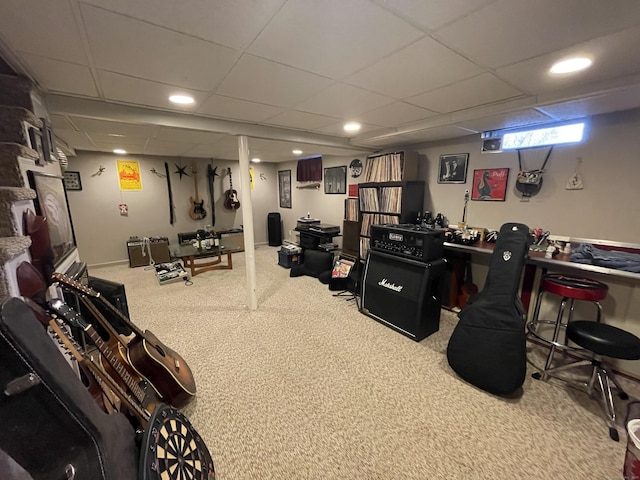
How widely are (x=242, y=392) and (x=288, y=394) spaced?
0.32m

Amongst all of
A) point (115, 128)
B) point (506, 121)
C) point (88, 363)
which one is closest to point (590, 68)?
point (506, 121)

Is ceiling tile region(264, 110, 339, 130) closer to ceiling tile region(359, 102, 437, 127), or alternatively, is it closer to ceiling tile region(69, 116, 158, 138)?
ceiling tile region(359, 102, 437, 127)

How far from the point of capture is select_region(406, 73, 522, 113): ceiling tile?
1.58m

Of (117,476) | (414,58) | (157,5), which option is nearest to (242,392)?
(117,476)

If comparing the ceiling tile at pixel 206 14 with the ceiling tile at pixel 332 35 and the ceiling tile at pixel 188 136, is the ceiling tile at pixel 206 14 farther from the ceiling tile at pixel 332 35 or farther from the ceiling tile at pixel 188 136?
the ceiling tile at pixel 188 136

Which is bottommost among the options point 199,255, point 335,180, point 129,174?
point 199,255

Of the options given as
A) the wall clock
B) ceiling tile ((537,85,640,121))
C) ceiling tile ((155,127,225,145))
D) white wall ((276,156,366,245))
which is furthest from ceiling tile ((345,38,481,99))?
the wall clock

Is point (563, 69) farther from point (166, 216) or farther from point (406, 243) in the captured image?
point (166, 216)

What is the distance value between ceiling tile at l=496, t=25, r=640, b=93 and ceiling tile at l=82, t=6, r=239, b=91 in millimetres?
1553

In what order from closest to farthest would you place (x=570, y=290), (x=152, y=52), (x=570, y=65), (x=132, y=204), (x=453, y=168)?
(x=152, y=52) < (x=570, y=65) < (x=570, y=290) < (x=453, y=168) < (x=132, y=204)

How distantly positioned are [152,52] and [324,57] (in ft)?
2.72

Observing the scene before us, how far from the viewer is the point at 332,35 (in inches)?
43.6

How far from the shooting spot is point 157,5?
0.91 m

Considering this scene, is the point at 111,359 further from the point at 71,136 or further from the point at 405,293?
the point at 71,136
